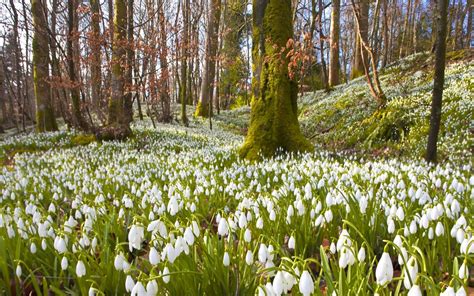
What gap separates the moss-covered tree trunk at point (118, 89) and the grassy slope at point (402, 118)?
681 cm

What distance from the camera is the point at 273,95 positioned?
25.9 feet

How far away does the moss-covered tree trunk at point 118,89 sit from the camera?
1199 centimetres

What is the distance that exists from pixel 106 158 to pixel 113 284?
688 cm

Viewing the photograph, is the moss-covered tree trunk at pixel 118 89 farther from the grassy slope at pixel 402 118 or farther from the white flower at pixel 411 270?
the white flower at pixel 411 270

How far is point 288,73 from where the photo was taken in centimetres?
792

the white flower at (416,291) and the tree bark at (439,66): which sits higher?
the tree bark at (439,66)

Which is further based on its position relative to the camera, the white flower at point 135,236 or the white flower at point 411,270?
the white flower at point 135,236

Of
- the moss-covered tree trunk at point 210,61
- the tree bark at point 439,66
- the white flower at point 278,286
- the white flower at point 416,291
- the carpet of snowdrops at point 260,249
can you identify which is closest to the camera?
the white flower at point 416,291

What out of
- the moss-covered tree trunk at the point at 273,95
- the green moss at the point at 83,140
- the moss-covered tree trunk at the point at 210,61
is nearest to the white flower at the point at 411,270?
the moss-covered tree trunk at the point at 273,95

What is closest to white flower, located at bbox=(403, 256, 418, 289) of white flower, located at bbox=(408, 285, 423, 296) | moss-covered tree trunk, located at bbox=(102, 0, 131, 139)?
white flower, located at bbox=(408, 285, 423, 296)

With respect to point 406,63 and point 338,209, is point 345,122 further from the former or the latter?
point 338,209

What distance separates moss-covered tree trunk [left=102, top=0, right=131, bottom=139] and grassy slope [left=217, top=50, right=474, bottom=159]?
6814 mm

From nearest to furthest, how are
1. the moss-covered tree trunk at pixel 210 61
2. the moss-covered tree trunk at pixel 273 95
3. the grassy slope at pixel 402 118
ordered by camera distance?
the moss-covered tree trunk at pixel 273 95
the grassy slope at pixel 402 118
the moss-covered tree trunk at pixel 210 61

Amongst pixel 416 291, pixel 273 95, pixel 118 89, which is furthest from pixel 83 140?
pixel 416 291
